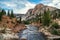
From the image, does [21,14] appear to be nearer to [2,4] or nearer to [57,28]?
[2,4]

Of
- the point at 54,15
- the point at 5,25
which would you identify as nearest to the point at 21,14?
the point at 5,25

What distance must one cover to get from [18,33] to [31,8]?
1022 millimetres

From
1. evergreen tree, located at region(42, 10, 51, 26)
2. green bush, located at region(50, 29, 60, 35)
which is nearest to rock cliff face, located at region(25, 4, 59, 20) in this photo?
evergreen tree, located at region(42, 10, 51, 26)

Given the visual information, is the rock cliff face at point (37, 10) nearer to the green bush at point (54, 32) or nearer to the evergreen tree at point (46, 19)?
the evergreen tree at point (46, 19)

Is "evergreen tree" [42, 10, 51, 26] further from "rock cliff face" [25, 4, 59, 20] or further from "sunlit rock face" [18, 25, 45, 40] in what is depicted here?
"sunlit rock face" [18, 25, 45, 40]

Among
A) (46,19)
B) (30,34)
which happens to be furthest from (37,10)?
(30,34)

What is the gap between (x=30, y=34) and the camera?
599cm

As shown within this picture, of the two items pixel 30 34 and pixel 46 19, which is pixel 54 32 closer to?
pixel 46 19

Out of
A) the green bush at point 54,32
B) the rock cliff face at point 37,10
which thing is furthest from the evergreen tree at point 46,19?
the green bush at point 54,32

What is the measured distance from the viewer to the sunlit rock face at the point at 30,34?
233 inches

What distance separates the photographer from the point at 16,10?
616 cm

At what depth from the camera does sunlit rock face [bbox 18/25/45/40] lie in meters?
5.93

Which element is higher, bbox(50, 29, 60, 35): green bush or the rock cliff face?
the rock cliff face

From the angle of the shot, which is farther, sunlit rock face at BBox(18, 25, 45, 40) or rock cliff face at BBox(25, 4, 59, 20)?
rock cliff face at BBox(25, 4, 59, 20)
